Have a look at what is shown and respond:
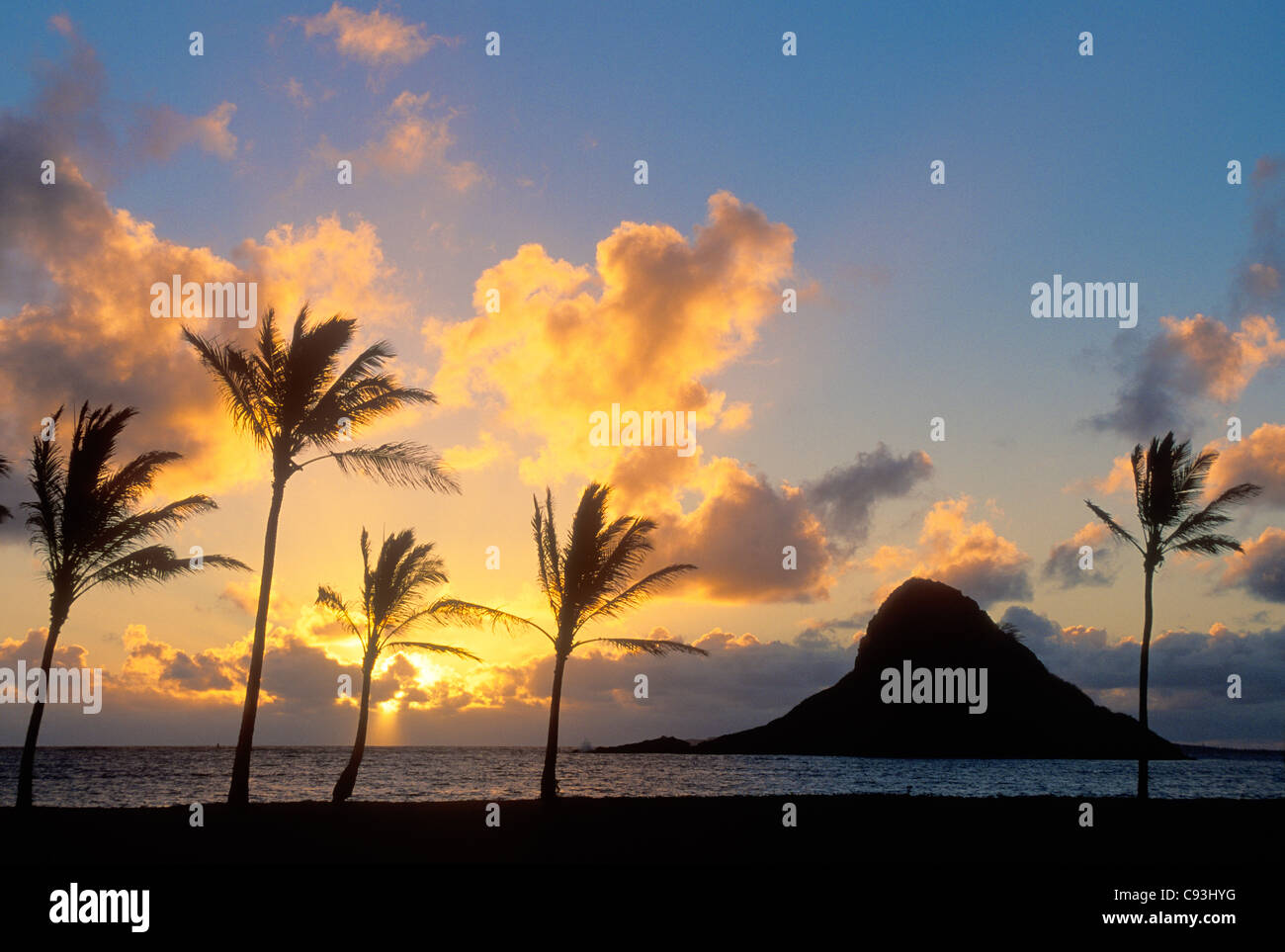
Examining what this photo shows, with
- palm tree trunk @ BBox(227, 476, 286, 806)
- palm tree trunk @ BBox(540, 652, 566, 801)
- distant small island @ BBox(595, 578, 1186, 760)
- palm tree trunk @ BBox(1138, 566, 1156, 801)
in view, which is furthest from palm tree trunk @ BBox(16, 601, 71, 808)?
distant small island @ BBox(595, 578, 1186, 760)

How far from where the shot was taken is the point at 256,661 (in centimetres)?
1792

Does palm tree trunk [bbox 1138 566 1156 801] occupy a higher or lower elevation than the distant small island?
higher

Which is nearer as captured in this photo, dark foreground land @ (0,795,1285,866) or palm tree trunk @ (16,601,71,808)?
dark foreground land @ (0,795,1285,866)

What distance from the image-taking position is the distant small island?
16612 cm

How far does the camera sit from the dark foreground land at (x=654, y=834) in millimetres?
14117

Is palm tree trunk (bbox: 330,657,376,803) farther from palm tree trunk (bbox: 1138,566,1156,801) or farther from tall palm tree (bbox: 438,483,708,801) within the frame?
palm tree trunk (bbox: 1138,566,1156,801)

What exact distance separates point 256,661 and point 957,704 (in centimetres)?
18600

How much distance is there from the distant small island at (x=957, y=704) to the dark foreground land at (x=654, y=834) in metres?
149

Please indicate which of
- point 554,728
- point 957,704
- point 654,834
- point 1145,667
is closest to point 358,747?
point 554,728

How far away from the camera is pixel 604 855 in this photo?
48.5 feet

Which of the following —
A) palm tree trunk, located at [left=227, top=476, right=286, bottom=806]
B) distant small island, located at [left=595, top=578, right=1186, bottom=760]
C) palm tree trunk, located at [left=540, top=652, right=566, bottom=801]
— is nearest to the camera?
palm tree trunk, located at [left=227, top=476, right=286, bottom=806]

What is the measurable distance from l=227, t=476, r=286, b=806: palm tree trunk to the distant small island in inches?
6183

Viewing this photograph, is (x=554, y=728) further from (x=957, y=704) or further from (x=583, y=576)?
(x=957, y=704)
